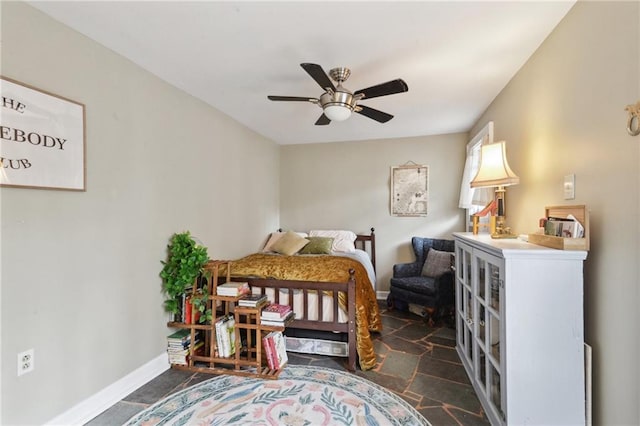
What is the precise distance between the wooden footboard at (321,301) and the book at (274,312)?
0.51 ft

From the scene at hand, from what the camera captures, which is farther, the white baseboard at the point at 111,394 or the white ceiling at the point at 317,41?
the white baseboard at the point at 111,394

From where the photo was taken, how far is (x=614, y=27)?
4.31ft

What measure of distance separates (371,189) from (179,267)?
121 inches

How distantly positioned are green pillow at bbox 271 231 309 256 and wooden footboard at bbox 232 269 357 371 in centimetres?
120

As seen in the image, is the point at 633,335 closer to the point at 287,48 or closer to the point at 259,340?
the point at 259,340

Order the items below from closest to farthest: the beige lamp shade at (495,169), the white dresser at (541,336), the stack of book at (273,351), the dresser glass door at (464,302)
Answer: the white dresser at (541,336)
the beige lamp shade at (495,169)
the dresser glass door at (464,302)
the stack of book at (273,351)

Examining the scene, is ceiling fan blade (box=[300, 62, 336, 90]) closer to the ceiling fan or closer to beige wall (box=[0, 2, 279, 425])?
the ceiling fan

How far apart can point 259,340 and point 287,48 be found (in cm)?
230

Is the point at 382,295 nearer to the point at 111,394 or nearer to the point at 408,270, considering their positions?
the point at 408,270

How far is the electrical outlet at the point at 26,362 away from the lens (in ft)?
5.08

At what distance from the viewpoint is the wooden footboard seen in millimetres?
2463

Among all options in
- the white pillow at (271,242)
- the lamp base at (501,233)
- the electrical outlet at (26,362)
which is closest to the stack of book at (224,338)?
the electrical outlet at (26,362)

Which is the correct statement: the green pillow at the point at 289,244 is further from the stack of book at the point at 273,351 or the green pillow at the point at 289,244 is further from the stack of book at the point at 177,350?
the stack of book at the point at 177,350

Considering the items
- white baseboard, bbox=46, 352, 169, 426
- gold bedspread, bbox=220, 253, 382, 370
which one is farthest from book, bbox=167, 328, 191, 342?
gold bedspread, bbox=220, 253, 382, 370
